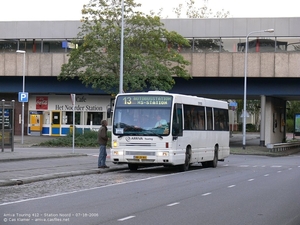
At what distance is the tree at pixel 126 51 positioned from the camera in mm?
41875

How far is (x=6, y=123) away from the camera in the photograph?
26109mm

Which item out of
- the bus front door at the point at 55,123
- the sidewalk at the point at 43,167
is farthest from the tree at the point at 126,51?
the sidewalk at the point at 43,167

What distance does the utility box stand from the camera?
2586cm

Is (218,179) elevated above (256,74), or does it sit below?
below

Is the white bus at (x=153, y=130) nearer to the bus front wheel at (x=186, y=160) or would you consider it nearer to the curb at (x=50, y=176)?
the bus front wheel at (x=186, y=160)

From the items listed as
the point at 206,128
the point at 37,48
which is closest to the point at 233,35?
the point at 37,48

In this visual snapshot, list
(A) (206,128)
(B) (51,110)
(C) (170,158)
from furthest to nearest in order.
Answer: (B) (51,110) < (A) (206,128) < (C) (170,158)

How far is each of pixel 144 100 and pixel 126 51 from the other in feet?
66.5

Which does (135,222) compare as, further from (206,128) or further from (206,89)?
(206,89)

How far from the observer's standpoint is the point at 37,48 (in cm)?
5228

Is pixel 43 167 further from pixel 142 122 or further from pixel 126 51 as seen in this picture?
pixel 126 51

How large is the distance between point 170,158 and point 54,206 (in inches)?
359

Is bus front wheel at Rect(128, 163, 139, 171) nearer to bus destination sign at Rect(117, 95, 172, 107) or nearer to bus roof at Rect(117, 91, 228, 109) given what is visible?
bus destination sign at Rect(117, 95, 172, 107)

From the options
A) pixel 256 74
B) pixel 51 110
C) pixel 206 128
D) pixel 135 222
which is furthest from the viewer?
pixel 51 110
